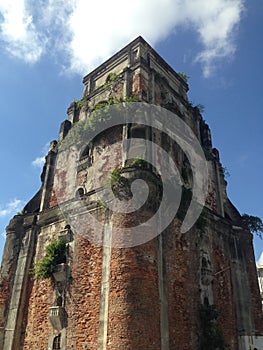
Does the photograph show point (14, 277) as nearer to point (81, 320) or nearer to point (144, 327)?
point (81, 320)

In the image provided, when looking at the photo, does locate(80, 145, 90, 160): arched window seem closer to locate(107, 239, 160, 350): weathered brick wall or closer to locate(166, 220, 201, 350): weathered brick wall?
locate(166, 220, 201, 350): weathered brick wall

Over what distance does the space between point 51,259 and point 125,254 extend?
3.60 m

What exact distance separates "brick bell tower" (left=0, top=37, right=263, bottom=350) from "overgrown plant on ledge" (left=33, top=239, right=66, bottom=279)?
4 centimetres

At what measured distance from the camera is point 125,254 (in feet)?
35.3

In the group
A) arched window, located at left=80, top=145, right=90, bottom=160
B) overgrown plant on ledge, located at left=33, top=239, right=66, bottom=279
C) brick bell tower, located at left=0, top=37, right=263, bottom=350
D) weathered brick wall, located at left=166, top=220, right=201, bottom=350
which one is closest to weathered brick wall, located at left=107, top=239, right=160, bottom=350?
brick bell tower, located at left=0, top=37, right=263, bottom=350

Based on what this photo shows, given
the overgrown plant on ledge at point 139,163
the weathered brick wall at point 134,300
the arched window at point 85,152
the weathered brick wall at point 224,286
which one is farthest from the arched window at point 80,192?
the weathered brick wall at point 224,286

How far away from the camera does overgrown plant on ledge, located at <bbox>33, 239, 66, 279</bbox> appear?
12.7 m

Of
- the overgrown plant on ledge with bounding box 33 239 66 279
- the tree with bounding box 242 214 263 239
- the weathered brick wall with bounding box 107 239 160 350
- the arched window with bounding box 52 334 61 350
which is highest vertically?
the tree with bounding box 242 214 263 239

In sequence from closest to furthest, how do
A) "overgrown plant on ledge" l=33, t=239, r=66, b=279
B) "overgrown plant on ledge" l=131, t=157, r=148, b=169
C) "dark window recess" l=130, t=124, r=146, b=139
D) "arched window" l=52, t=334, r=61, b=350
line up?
1. "arched window" l=52, t=334, r=61, b=350
2. "overgrown plant on ledge" l=131, t=157, r=148, b=169
3. "overgrown plant on ledge" l=33, t=239, r=66, b=279
4. "dark window recess" l=130, t=124, r=146, b=139

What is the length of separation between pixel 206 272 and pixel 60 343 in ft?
19.7

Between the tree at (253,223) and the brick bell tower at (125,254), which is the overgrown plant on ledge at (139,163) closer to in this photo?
the brick bell tower at (125,254)

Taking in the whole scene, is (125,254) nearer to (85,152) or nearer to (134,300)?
(134,300)

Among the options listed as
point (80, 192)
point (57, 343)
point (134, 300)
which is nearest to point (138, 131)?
point (80, 192)

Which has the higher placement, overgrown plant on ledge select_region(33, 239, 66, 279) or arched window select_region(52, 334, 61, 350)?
overgrown plant on ledge select_region(33, 239, 66, 279)
